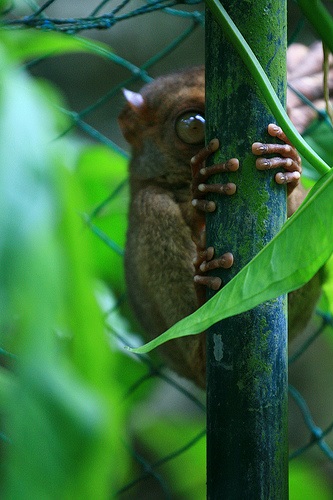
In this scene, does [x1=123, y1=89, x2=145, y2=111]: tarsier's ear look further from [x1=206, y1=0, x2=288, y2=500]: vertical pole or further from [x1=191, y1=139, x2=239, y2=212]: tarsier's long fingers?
[x1=206, y1=0, x2=288, y2=500]: vertical pole

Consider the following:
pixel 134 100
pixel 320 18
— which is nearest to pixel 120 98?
pixel 134 100

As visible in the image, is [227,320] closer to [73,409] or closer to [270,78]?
[270,78]

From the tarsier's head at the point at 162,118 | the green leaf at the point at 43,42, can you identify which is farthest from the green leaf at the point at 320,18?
the tarsier's head at the point at 162,118

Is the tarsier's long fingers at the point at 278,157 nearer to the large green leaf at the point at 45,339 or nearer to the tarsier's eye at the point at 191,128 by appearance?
the large green leaf at the point at 45,339

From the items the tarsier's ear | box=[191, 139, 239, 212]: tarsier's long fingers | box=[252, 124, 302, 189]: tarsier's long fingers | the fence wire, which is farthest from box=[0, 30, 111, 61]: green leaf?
box=[252, 124, 302, 189]: tarsier's long fingers

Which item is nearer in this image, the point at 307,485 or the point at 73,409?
the point at 73,409

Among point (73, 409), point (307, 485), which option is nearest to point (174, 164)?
point (307, 485)
